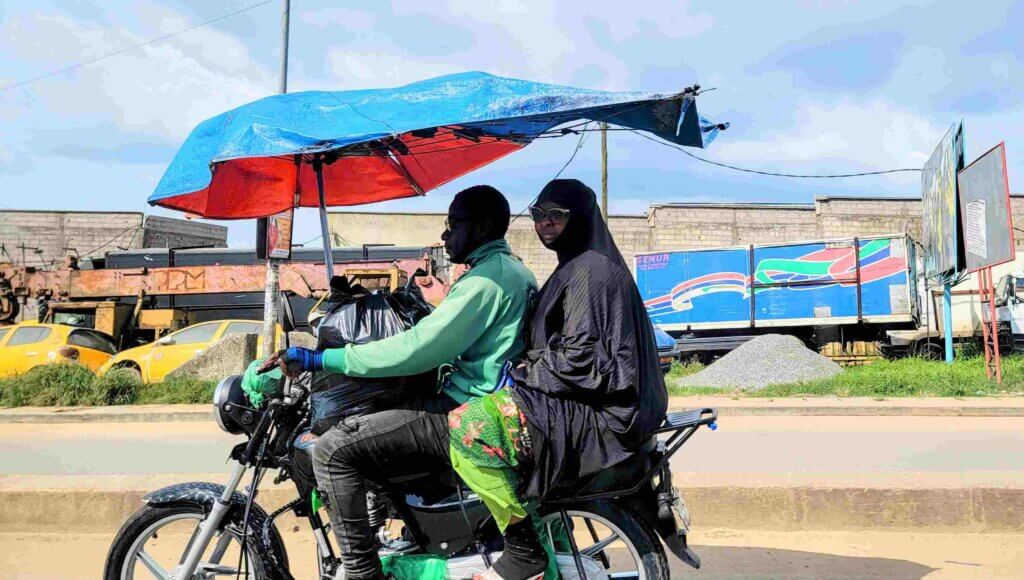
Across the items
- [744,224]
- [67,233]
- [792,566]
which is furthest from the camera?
[67,233]

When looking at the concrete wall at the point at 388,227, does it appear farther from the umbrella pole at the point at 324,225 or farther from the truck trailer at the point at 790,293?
the umbrella pole at the point at 324,225

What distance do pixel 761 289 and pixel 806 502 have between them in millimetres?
14765

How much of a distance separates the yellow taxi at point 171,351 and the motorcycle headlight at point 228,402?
35.9 ft

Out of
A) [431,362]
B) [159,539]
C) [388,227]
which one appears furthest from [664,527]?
[388,227]

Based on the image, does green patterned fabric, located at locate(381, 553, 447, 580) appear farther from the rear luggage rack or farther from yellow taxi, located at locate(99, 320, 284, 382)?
yellow taxi, located at locate(99, 320, 284, 382)

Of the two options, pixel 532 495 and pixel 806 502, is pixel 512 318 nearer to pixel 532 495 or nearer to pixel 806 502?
pixel 532 495

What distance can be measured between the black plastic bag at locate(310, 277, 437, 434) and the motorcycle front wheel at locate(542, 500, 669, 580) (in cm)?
72

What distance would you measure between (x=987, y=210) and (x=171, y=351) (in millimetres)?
14829

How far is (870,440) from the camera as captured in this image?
8.65m

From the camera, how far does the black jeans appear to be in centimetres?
270

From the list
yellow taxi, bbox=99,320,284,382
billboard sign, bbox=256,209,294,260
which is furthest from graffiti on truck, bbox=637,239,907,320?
billboard sign, bbox=256,209,294,260

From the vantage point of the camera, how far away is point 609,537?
113 inches

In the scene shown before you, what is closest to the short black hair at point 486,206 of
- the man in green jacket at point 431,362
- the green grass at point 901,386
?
the man in green jacket at point 431,362

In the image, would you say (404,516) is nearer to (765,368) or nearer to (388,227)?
(765,368)
